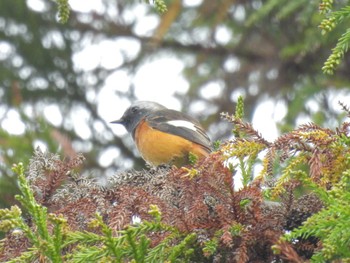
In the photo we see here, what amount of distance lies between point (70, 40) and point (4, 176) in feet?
13.0

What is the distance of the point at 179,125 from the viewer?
688 centimetres

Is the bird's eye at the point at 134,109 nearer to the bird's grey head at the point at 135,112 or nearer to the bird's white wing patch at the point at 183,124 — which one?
the bird's grey head at the point at 135,112

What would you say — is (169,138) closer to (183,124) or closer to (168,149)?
(168,149)

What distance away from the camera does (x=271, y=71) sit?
10078mm

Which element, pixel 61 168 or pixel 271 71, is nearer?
pixel 61 168

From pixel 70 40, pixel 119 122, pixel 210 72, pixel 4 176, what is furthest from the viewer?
pixel 210 72

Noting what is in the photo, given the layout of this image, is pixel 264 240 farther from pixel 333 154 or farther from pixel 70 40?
pixel 70 40

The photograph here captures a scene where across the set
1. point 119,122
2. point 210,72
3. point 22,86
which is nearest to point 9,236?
point 119,122

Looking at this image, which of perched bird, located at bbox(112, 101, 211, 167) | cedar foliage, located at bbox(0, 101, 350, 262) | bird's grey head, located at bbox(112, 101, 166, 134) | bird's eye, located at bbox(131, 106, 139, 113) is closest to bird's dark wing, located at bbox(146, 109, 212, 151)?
perched bird, located at bbox(112, 101, 211, 167)

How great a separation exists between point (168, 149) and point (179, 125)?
313 mm

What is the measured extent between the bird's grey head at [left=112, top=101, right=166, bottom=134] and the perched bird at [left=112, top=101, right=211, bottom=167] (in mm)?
284

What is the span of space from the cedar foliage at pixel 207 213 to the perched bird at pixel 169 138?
2733 mm

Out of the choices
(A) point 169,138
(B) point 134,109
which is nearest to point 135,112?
(B) point 134,109

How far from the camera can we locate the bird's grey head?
7.73 metres
